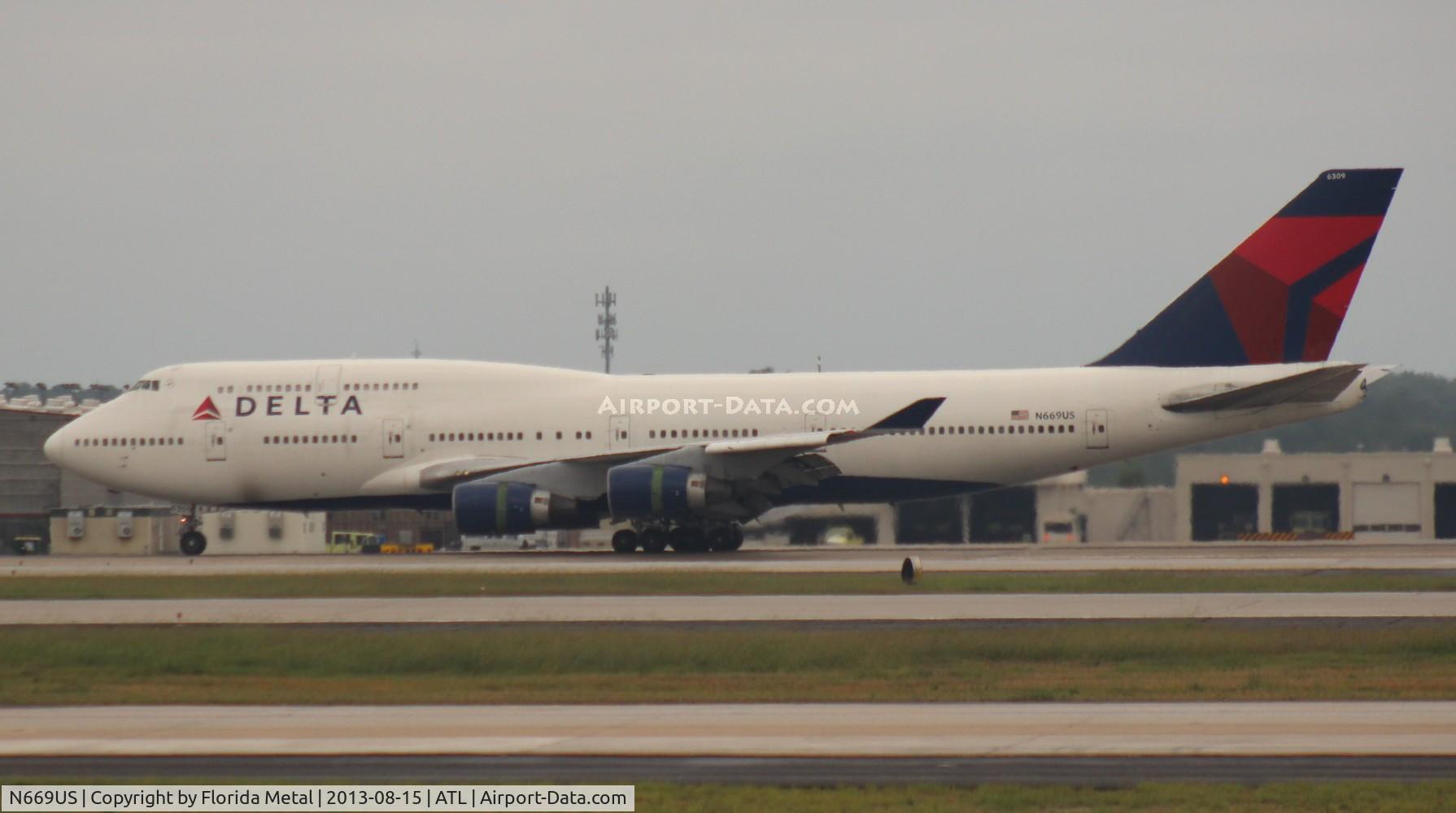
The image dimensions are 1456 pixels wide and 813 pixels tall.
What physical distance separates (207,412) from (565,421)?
30.0 ft

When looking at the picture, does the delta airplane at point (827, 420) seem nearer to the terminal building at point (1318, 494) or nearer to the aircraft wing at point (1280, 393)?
the aircraft wing at point (1280, 393)

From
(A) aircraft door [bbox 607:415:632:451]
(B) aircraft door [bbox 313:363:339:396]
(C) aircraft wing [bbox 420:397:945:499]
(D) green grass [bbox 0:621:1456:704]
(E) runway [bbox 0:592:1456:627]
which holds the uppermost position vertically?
(B) aircraft door [bbox 313:363:339:396]

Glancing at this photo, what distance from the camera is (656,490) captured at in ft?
120

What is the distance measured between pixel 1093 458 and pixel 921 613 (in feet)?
53.7

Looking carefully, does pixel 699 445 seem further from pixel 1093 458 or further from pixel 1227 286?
pixel 1227 286

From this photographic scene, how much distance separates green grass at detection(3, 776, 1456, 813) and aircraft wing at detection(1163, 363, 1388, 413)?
2610 cm

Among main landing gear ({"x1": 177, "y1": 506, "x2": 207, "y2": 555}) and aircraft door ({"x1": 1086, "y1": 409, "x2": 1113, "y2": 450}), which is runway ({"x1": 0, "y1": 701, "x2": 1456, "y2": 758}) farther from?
main landing gear ({"x1": 177, "y1": 506, "x2": 207, "y2": 555})

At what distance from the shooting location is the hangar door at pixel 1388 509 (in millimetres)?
55188

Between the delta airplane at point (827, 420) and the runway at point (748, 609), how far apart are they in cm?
1062

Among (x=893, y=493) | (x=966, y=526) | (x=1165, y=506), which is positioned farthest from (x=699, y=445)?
(x=1165, y=506)

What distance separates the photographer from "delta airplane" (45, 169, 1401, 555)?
3706cm

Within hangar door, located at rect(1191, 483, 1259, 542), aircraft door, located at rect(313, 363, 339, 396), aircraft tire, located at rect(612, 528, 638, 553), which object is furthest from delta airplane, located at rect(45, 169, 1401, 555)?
hangar door, located at rect(1191, 483, 1259, 542)

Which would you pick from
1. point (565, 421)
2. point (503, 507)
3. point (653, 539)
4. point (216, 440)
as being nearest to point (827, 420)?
point (653, 539)

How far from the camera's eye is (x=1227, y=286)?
3819 cm
